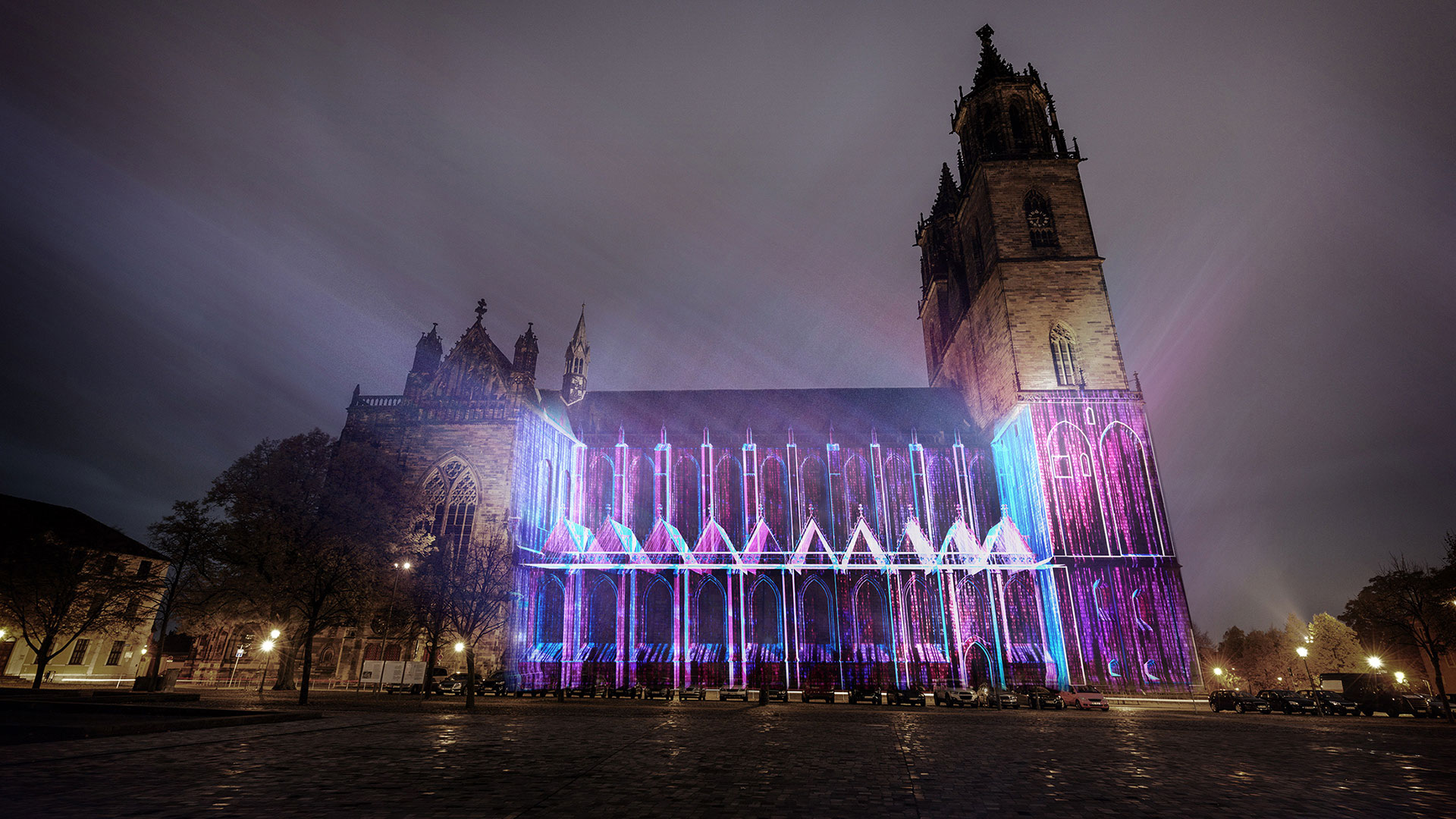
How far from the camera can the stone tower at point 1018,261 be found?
41.3 m

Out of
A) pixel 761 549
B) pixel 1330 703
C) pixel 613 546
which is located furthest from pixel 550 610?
pixel 1330 703

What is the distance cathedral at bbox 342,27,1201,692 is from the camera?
35.7 meters

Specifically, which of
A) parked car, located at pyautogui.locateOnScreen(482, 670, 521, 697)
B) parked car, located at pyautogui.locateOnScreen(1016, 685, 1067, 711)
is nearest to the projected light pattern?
parked car, located at pyautogui.locateOnScreen(482, 670, 521, 697)

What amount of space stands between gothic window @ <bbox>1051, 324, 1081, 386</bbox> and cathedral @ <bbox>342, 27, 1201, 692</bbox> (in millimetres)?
149

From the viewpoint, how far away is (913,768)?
9.19m

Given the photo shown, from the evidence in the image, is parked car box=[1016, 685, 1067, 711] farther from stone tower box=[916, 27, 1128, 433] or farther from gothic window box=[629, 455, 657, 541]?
gothic window box=[629, 455, 657, 541]

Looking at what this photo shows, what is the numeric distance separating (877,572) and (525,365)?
82.7 ft

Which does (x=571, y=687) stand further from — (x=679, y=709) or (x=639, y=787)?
(x=639, y=787)

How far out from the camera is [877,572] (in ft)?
130

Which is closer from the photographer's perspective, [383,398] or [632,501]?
[383,398]

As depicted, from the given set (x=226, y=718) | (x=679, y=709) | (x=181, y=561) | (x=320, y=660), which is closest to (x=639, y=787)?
(x=226, y=718)

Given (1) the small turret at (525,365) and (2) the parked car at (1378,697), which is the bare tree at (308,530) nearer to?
(1) the small turret at (525,365)

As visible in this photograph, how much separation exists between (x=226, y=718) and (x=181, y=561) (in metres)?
16.8

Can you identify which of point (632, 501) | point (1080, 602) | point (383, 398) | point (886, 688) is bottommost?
point (886, 688)
